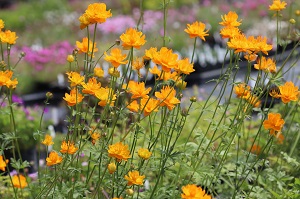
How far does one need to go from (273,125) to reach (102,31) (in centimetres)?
556

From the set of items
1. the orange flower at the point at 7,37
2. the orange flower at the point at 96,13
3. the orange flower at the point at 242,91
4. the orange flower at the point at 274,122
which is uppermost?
the orange flower at the point at 96,13

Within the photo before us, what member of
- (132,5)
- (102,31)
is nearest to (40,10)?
(132,5)

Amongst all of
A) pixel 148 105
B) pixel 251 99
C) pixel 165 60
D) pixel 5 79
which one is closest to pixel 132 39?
pixel 165 60

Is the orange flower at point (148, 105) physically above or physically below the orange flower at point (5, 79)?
below

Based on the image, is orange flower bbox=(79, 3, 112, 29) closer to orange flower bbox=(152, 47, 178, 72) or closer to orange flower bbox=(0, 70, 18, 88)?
orange flower bbox=(152, 47, 178, 72)

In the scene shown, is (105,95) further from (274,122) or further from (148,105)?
(274,122)

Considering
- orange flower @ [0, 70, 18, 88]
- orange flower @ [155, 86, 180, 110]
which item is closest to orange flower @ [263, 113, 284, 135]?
orange flower @ [155, 86, 180, 110]

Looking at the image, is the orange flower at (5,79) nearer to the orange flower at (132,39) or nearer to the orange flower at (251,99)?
the orange flower at (132,39)

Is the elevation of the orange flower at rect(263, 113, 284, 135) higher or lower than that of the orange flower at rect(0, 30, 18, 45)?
lower

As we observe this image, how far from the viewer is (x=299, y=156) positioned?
2779 millimetres

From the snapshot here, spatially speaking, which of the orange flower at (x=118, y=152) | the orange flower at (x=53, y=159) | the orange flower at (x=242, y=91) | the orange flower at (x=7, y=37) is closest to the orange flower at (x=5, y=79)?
the orange flower at (x=7, y=37)

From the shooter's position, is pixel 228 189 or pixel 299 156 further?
pixel 299 156

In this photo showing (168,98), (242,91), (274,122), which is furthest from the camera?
(242,91)

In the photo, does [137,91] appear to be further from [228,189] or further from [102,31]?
[102,31]
